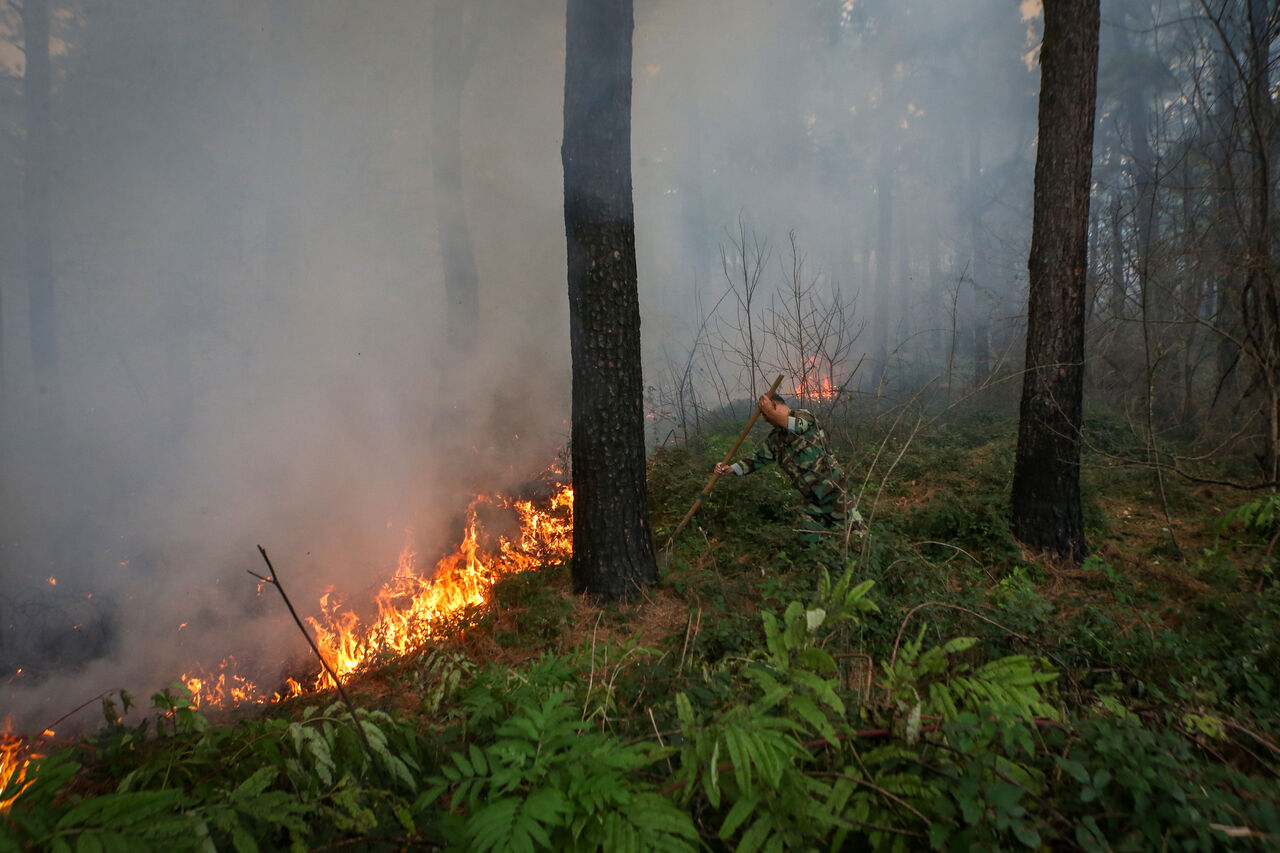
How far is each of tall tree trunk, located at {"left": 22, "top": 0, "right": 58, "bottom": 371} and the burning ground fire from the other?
28.9 ft

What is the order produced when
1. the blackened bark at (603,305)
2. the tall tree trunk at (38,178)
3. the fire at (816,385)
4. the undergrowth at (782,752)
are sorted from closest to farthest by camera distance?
1. the undergrowth at (782,752)
2. the blackened bark at (603,305)
3. the fire at (816,385)
4. the tall tree trunk at (38,178)

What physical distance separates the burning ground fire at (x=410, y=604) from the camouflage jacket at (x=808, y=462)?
2567mm

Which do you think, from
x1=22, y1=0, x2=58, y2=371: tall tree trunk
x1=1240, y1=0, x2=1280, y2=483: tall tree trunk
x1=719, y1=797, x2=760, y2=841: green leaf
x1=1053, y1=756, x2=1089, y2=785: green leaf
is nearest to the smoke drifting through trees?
x1=1240, y1=0, x2=1280, y2=483: tall tree trunk

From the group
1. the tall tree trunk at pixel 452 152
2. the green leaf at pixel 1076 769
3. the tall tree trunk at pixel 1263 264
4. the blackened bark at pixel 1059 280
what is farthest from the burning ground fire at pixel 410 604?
the tall tree trunk at pixel 452 152

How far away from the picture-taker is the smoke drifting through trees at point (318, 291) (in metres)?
6.20

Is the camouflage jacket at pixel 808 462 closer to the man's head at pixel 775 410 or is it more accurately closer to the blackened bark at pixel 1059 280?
the man's head at pixel 775 410

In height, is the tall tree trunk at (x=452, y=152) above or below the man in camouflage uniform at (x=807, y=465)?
above

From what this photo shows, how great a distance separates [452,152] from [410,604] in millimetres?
12795

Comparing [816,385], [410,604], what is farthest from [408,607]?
[816,385]

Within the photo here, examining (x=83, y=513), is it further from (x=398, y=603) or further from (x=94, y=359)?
(x=398, y=603)

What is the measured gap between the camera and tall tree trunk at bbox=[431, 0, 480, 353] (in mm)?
13836

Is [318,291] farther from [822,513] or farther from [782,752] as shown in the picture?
[782,752]

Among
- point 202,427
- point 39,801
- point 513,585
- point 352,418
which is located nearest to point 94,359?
point 202,427

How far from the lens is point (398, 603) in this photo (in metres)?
5.84
